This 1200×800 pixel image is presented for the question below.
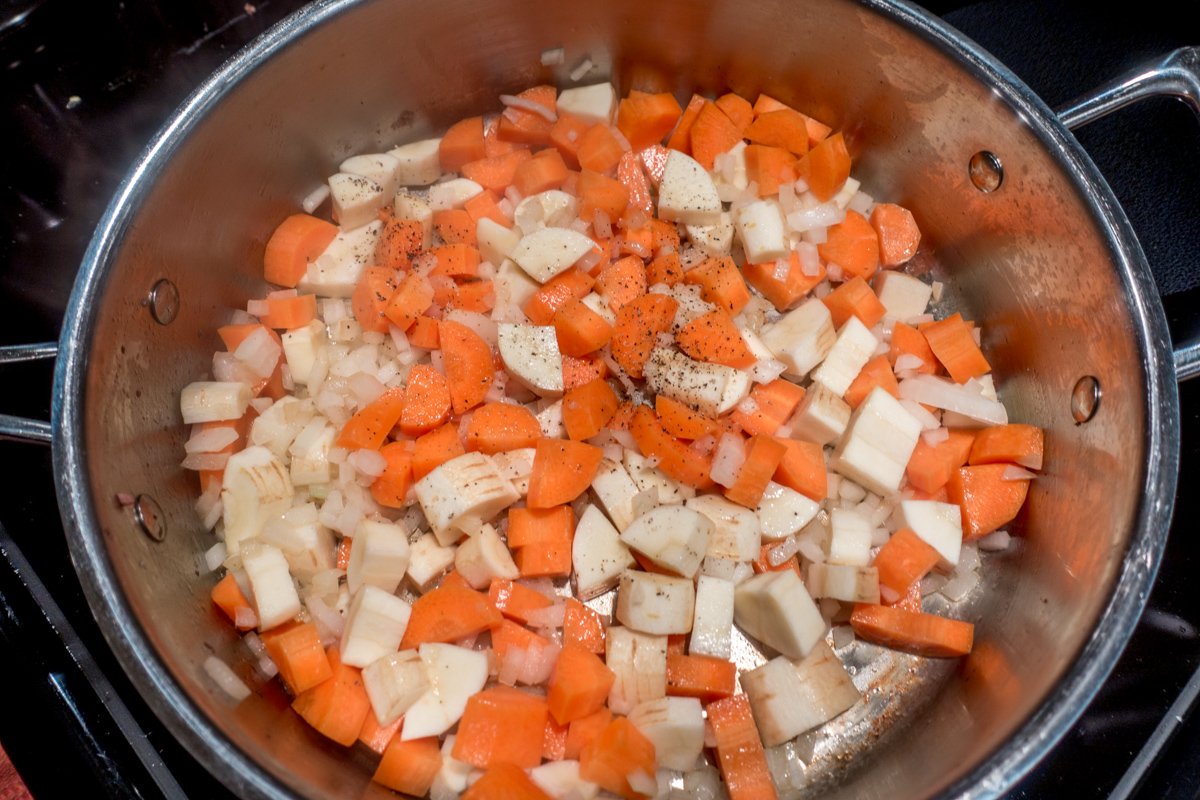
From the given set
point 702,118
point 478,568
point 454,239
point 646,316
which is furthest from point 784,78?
point 478,568

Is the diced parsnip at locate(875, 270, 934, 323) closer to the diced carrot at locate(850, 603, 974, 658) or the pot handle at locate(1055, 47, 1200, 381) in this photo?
the pot handle at locate(1055, 47, 1200, 381)

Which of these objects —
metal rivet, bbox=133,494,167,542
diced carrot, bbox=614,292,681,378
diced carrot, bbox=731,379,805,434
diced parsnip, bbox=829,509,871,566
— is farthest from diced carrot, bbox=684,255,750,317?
metal rivet, bbox=133,494,167,542

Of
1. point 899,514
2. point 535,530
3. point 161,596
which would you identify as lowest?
point 899,514

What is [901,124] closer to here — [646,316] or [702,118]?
[702,118]

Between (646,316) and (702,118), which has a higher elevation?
(702,118)

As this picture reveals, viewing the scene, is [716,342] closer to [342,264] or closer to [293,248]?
[342,264]

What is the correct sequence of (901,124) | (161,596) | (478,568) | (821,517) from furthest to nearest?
(901,124) → (821,517) → (478,568) → (161,596)

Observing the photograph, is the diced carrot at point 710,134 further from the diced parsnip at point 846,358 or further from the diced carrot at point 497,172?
the diced parsnip at point 846,358
